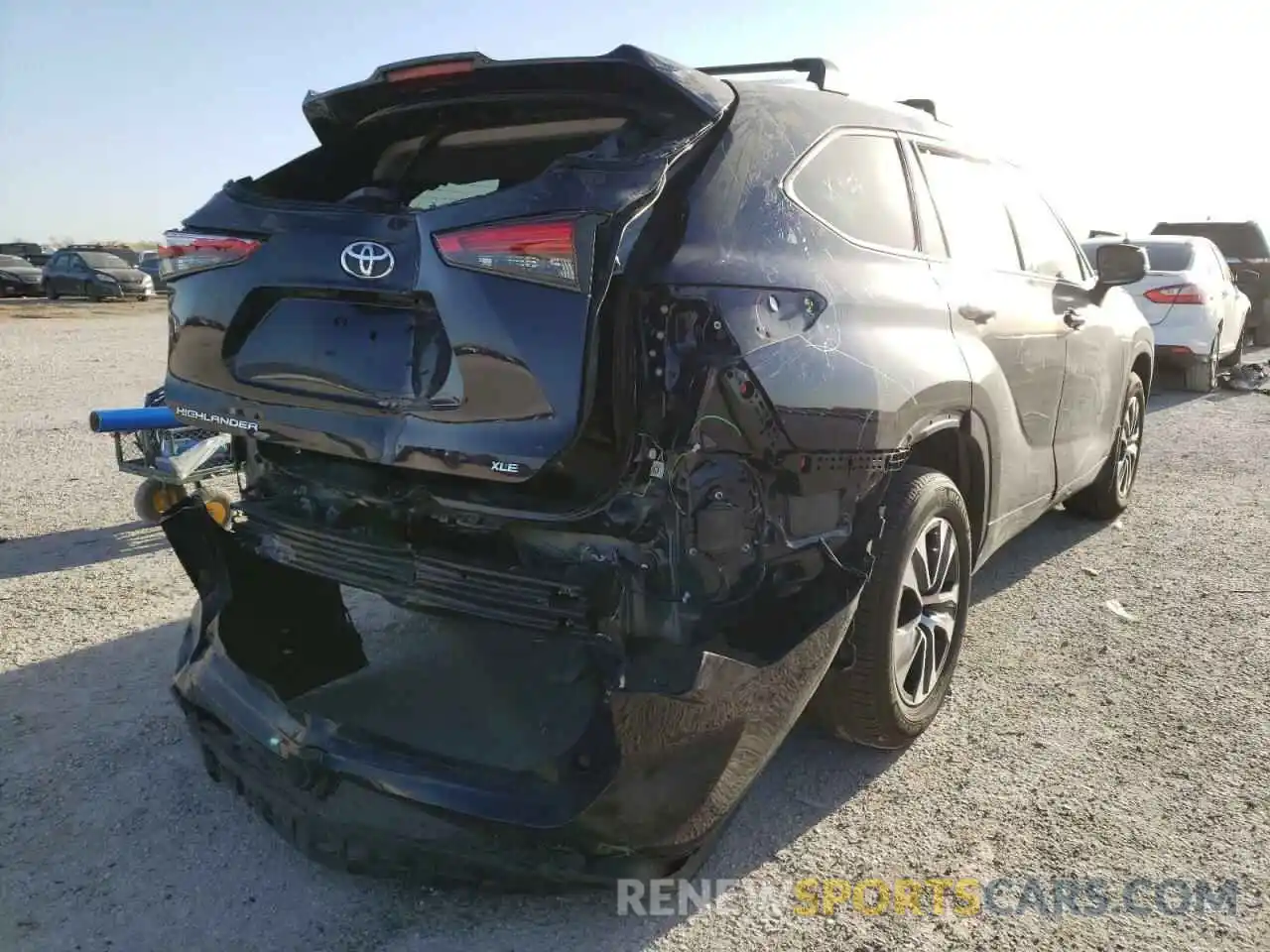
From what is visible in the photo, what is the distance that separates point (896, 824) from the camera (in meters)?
2.90

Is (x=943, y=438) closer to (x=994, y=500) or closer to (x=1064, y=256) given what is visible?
(x=994, y=500)

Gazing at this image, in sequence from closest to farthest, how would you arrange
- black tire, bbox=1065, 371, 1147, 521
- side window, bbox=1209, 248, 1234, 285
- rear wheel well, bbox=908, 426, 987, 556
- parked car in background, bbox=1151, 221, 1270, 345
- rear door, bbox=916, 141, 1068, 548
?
rear wheel well, bbox=908, 426, 987, 556
rear door, bbox=916, 141, 1068, 548
black tire, bbox=1065, 371, 1147, 521
side window, bbox=1209, 248, 1234, 285
parked car in background, bbox=1151, 221, 1270, 345

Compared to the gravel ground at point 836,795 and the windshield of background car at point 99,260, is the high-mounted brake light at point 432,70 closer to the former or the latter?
the gravel ground at point 836,795

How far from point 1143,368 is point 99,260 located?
100.0 ft

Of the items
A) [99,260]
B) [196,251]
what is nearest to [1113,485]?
[196,251]

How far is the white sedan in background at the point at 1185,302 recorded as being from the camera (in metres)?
10.4

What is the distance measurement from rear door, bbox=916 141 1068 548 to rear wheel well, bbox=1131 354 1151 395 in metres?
1.89

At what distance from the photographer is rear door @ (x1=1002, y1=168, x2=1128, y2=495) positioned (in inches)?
171

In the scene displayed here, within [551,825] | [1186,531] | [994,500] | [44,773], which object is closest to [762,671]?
[551,825]

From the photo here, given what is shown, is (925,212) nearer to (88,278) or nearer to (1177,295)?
(1177,295)

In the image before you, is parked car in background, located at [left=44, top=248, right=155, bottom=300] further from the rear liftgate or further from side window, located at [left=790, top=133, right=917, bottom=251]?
side window, located at [left=790, top=133, right=917, bottom=251]

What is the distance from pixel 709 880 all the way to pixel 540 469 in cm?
121

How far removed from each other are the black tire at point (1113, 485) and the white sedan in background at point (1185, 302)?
14.9ft

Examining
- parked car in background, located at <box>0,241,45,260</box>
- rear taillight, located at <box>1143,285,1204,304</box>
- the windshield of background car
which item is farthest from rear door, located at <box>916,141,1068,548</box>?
parked car in background, located at <box>0,241,45,260</box>
